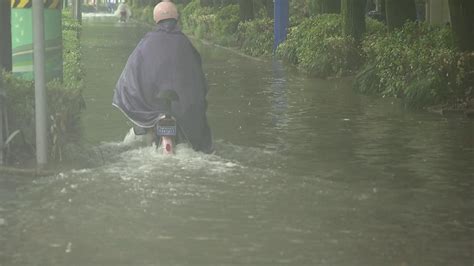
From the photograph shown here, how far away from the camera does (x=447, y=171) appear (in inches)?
470

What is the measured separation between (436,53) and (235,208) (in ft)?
32.6

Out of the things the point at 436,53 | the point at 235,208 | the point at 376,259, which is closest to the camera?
the point at 376,259

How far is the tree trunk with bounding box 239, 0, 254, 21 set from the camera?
4059 centimetres

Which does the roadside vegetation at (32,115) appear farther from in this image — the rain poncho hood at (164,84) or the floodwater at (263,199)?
the rain poncho hood at (164,84)

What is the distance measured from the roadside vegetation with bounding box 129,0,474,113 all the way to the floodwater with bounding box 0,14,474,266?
1530mm

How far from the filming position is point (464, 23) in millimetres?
19219

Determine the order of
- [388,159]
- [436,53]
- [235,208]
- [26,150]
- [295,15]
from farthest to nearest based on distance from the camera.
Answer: [295,15] → [436,53] → [388,159] → [26,150] → [235,208]

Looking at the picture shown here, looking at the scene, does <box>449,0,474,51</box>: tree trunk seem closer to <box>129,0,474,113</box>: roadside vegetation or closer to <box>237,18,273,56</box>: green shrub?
<box>129,0,474,113</box>: roadside vegetation

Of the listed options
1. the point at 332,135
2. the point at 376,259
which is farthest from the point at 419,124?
the point at 376,259

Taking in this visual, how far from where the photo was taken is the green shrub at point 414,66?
59.7 ft

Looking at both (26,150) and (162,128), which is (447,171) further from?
(26,150)

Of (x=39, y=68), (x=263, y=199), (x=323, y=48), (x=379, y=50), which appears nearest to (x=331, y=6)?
(x=323, y=48)

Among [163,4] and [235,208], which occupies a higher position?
[163,4]

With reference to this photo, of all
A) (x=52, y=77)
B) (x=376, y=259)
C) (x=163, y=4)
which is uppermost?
(x=163, y=4)
